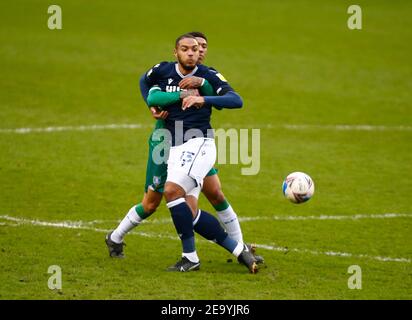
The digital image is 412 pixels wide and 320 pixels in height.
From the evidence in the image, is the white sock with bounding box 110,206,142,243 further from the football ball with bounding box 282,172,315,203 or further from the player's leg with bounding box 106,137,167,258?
the football ball with bounding box 282,172,315,203

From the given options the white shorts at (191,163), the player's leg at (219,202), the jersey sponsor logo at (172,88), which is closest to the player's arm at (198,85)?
the jersey sponsor logo at (172,88)

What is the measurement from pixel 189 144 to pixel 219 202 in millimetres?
928

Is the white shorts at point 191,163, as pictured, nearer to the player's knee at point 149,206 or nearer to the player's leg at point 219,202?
the player's leg at point 219,202

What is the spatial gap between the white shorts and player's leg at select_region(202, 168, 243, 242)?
36cm

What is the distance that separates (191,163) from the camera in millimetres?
9078

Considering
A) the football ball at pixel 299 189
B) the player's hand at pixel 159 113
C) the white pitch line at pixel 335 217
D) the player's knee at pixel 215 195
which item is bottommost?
the white pitch line at pixel 335 217

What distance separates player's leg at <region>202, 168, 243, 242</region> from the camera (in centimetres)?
968

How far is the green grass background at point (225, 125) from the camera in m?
9.11

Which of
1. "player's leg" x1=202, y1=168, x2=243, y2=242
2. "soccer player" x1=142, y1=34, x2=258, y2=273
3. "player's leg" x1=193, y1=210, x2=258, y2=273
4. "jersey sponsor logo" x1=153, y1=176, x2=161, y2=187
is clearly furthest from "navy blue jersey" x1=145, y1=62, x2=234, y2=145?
"player's leg" x1=193, y1=210, x2=258, y2=273

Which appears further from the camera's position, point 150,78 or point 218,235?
point 150,78

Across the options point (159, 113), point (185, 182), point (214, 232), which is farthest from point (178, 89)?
point (214, 232)

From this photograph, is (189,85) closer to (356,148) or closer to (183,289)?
(183,289)

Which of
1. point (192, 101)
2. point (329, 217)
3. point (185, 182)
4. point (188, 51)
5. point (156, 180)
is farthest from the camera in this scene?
point (329, 217)

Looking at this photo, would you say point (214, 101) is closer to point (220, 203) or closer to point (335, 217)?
point (220, 203)
